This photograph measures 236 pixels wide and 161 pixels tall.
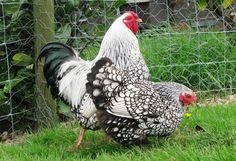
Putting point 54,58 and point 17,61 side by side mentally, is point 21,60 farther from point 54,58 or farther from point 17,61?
point 54,58

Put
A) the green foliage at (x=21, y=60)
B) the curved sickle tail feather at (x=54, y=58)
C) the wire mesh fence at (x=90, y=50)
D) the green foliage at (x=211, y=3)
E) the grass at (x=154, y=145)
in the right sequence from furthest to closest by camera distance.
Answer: the green foliage at (x=211, y=3)
the wire mesh fence at (x=90, y=50)
the green foliage at (x=21, y=60)
the curved sickle tail feather at (x=54, y=58)
the grass at (x=154, y=145)

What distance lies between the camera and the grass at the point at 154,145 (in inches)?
143

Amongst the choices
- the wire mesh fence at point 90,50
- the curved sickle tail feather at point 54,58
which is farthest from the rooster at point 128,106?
the wire mesh fence at point 90,50

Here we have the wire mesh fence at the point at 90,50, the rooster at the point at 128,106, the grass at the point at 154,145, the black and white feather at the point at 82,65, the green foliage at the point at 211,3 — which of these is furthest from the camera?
the green foliage at the point at 211,3

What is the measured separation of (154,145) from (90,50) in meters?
1.86

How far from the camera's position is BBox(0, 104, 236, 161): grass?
3.63 meters

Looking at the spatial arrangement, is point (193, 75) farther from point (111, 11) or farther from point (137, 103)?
point (137, 103)

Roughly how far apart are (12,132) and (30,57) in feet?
2.32

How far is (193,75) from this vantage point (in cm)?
622

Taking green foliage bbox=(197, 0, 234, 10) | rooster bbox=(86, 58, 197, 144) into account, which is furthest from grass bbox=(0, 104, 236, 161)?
green foliage bbox=(197, 0, 234, 10)

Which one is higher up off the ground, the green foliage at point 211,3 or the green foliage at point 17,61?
the green foliage at point 211,3

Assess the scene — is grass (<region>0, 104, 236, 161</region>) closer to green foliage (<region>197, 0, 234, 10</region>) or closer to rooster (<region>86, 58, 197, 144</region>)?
rooster (<region>86, 58, 197, 144</region>)

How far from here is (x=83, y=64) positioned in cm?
448

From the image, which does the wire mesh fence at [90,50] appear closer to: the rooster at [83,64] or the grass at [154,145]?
the grass at [154,145]
